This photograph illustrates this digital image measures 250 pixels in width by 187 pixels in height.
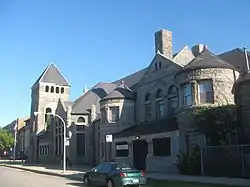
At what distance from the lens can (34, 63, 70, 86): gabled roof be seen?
69.5m

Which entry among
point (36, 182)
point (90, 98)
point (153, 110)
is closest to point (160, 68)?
point (153, 110)

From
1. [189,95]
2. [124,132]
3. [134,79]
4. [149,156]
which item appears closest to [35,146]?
[134,79]

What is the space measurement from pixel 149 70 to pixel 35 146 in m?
35.4

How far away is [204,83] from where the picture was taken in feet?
94.2

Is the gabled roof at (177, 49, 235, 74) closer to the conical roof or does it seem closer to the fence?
the conical roof

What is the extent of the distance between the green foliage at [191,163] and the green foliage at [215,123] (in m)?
1.53

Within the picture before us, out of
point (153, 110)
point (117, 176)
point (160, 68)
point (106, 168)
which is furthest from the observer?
point (153, 110)

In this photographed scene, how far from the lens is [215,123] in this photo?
25.1 m

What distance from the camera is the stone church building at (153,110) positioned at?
2867 cm

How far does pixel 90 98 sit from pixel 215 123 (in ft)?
101

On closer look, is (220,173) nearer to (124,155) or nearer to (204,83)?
(204,83)

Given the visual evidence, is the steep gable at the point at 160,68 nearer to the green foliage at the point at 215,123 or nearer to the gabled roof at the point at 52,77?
the green foliage at the point at 215,123

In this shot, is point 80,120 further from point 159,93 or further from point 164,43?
point 164,43

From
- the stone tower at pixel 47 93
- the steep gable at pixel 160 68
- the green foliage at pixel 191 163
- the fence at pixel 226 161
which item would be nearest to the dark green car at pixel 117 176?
the fence at pixel 226 161
